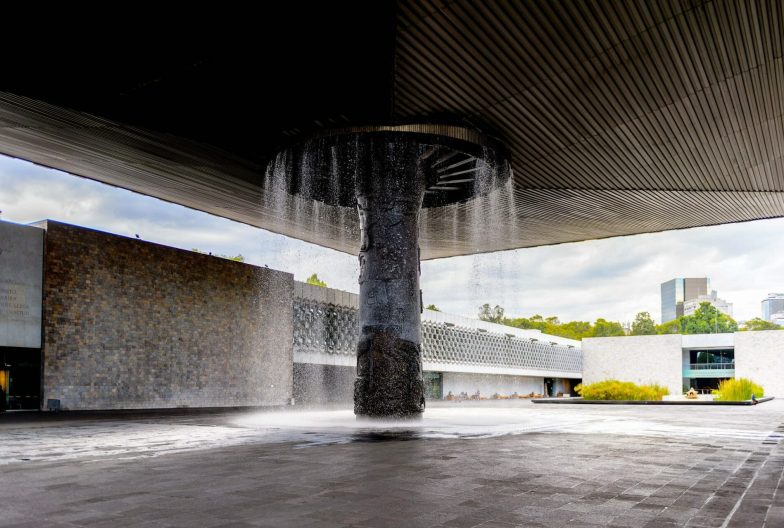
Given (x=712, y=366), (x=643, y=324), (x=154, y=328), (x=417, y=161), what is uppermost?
(x=417, y=161)

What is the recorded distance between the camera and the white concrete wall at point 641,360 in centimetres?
5006

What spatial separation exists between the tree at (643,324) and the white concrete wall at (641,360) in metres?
45.5

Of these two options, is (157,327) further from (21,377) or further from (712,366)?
(712,366)

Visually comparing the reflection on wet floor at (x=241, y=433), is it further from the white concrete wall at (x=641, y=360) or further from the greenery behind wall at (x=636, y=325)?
the greenery behind wall at (x=636, y=325)

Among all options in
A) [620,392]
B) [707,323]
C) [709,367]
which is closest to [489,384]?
[620,392]

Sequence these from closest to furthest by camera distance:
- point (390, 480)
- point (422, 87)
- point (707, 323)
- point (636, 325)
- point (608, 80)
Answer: point (390, 480) < point (608, 80) < point (422, 87) < point (707, 323) < point (636, 325)

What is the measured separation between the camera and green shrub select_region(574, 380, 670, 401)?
26250mm

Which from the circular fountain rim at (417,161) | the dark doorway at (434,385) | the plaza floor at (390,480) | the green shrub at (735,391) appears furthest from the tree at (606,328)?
the plaza floor at (390,480)

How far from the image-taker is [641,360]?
50.9m

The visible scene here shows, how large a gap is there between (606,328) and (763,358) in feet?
159

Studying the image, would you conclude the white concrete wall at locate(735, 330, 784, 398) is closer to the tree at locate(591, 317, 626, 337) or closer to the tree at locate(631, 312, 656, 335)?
the tree at locate(591, 317, 626, 337)

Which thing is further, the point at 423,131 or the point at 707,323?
the point at 707,323

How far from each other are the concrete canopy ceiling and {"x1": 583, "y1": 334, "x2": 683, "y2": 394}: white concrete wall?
35.6 meters

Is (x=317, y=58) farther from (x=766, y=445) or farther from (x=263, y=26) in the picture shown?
(x=766, y=445)
